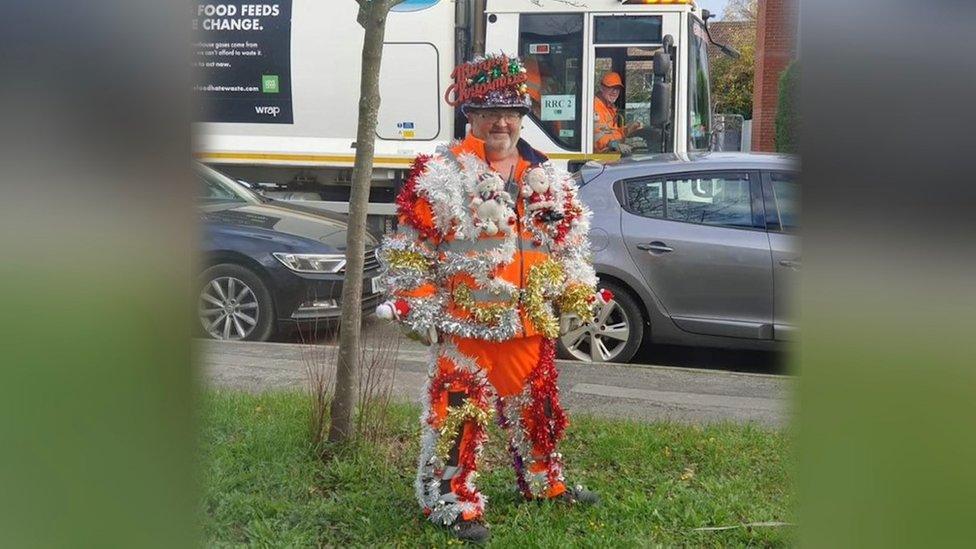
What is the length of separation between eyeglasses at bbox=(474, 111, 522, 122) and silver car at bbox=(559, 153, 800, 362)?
2727 millimetres

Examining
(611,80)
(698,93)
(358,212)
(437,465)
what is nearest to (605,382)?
(358,212)

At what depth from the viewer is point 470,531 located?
3.34 metres

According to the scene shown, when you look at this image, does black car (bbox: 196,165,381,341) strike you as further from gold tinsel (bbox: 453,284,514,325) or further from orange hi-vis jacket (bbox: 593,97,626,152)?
gold tinsel (bbox: 453,284,514,325)

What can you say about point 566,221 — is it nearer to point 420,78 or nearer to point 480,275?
point 480,275

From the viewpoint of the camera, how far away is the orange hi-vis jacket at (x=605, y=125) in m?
8.49

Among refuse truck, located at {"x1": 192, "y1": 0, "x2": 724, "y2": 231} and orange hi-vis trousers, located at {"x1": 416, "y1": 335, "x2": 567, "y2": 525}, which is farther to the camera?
refuse truck, located at {"x1": 192, "y1": 0, "x2": 724, "y2": 231}

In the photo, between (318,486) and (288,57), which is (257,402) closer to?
(318,486)

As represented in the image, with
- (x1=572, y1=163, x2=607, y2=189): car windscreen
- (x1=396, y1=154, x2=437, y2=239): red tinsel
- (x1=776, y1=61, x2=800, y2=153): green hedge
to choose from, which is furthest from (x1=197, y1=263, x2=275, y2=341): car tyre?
(x1=776, y1=61, x2=800, y2=153): green hedge

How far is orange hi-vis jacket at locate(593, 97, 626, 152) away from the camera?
8492 mm

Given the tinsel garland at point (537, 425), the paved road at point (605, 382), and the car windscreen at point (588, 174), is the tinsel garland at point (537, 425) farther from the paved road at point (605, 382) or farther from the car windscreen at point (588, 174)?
the car windscreen at point (588, 174)
